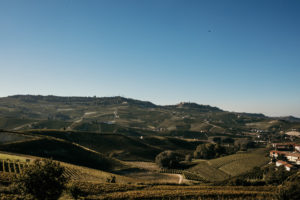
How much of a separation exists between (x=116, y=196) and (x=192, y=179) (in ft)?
176

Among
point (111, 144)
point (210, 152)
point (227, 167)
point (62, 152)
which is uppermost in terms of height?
A: point (62, 152)

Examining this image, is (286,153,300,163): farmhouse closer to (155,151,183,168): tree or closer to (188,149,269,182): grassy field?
(188,149,269,182): grassy field

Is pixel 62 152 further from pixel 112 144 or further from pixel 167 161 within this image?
pixel 167 161

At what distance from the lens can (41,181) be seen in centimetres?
3650

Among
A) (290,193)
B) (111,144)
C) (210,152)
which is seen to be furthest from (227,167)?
(111,144)

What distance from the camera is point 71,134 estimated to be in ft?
557

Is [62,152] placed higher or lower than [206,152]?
higher

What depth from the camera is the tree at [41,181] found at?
1421 inches

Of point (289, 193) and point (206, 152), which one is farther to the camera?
point (206, 152)

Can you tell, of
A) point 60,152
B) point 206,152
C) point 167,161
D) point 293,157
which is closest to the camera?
point 60,152

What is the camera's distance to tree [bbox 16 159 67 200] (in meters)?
36.1

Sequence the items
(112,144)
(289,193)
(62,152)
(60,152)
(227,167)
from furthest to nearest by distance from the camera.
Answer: (112,144) < (227,167) < (62,152) < (60,152) < (289,193)

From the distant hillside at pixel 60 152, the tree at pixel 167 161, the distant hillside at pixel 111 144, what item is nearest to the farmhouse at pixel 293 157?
the tree at pixel 167 161

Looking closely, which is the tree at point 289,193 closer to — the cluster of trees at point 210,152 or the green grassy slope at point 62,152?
the green grassy slope at point 62,152
